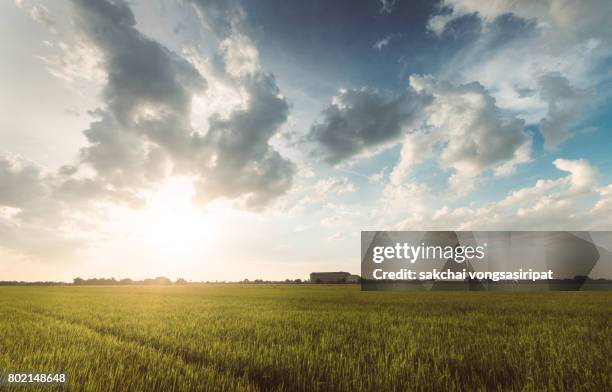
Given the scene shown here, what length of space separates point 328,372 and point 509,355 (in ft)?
9.91

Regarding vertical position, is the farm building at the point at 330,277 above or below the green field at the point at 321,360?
below

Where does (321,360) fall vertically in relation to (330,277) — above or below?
above

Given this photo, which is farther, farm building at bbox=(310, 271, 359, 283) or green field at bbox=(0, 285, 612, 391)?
farm building at bbox=(310, 271, 359, 283)

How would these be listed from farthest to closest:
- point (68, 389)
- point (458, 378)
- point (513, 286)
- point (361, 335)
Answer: point (513, 286) → point (361, 335) → point (458, 378) → point (68, 389)

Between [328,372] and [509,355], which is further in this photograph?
[509,355]

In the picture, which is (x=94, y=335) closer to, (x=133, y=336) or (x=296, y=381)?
(x=133, y=336)

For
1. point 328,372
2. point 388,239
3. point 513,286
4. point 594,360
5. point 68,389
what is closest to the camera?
point 68,389

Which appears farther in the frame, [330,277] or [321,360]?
[330,277]

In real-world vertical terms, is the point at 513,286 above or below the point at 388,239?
below

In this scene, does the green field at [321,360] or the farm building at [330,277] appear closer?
the green field at [321,360]

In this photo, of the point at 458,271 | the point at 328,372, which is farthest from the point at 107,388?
the point at 458,271

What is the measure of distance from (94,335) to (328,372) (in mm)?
5737

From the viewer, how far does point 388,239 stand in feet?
339

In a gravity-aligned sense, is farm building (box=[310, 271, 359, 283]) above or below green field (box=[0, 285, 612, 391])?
below
